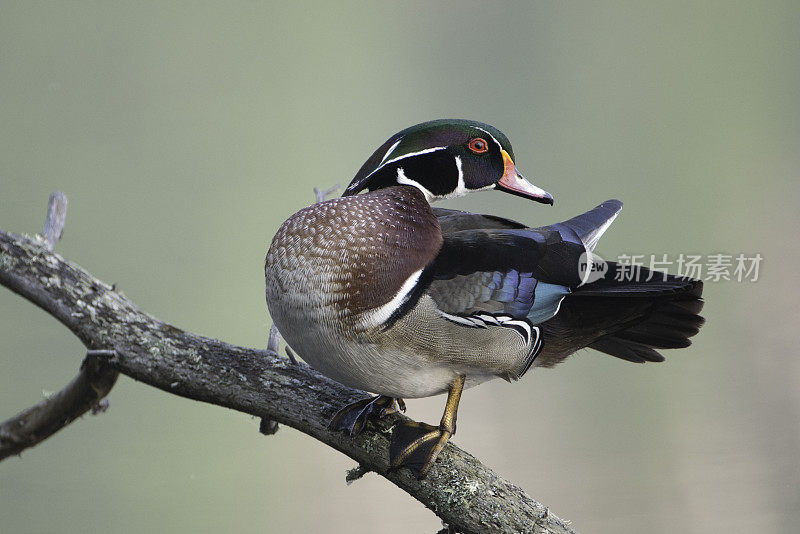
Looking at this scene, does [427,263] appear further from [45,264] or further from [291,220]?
[45,264]

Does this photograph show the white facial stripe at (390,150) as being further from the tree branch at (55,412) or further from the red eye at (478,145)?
the tree branch at (55,412)

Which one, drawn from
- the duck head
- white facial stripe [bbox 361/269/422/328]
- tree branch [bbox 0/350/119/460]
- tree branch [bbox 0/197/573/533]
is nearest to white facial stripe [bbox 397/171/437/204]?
the duck head

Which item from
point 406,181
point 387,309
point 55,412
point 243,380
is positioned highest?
A: point 406,181

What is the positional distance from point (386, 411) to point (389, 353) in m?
0.13

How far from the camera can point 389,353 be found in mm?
615

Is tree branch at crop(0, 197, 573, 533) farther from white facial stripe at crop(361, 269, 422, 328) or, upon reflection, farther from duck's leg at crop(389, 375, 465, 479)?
white facial stripe at crop(361, 269, 422, 328)

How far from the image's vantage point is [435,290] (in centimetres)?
63

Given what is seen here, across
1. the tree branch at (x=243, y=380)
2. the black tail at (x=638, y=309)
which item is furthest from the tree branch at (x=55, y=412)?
the black tail at (x=638, y=309)

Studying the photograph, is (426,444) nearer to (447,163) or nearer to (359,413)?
(359,413)

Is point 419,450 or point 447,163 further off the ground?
point 447,163

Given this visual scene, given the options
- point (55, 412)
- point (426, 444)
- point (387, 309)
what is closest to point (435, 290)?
point (387, 309)

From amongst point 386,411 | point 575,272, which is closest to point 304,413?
point 386,411

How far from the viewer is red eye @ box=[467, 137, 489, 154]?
0.69 meters

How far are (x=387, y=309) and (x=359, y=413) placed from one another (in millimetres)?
151
